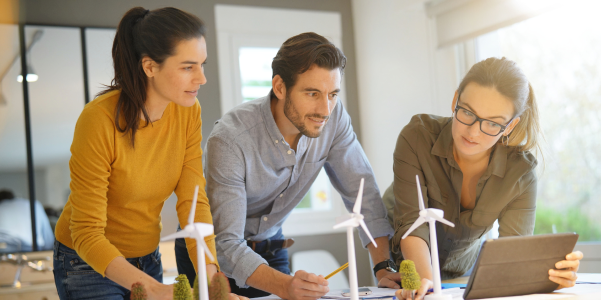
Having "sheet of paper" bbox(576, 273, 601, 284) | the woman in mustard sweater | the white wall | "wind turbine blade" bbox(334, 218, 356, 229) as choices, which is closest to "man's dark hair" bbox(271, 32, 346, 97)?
the woman in mustard sweater

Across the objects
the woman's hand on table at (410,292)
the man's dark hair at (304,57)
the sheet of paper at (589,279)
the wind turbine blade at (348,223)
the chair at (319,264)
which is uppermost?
the man's dark hair at (304,57)

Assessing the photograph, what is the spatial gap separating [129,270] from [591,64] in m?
2.72

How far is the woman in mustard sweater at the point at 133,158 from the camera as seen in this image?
62.0 inches

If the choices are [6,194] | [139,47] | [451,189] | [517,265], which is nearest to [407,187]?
[451,189]

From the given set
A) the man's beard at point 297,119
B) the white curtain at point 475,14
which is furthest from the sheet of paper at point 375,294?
the white curtain at point 475,14

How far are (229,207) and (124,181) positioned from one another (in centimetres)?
38

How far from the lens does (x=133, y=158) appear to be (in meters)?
1.69

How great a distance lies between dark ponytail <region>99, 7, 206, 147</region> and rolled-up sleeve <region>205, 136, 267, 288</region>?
340 mm

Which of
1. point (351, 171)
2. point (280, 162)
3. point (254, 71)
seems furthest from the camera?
point (254, 71)

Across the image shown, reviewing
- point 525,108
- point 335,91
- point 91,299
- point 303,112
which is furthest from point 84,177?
point 525,108

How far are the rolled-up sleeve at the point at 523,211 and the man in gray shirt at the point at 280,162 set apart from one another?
0.44m

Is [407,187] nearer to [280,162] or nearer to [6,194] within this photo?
[280,162]

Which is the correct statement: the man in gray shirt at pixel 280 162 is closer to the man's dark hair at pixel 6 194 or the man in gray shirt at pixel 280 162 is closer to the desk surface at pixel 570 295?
the desk surface at pixel 570 295

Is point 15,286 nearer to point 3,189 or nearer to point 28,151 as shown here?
point 3,189
